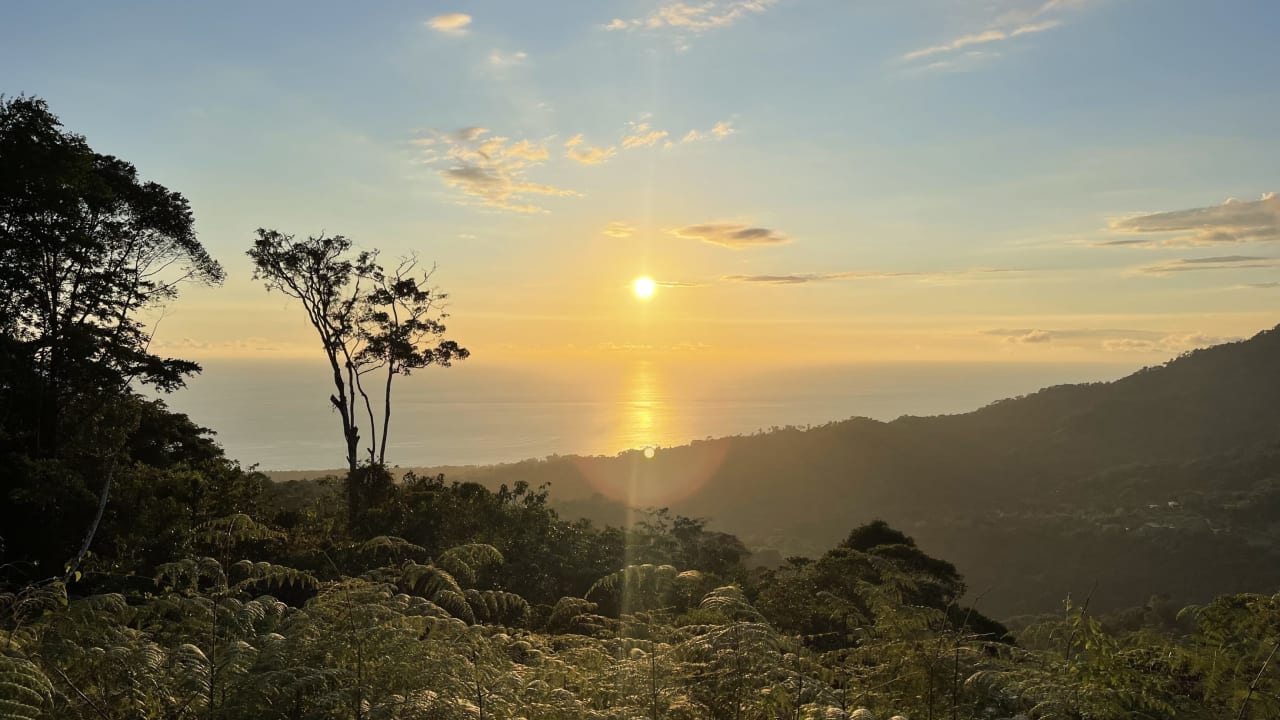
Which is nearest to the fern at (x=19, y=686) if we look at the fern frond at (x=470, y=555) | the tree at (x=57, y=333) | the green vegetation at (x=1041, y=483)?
the fern frond at (x=470, y=555)

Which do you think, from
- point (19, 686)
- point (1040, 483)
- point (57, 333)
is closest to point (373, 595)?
point (19, 686)

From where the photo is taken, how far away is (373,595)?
546 cm

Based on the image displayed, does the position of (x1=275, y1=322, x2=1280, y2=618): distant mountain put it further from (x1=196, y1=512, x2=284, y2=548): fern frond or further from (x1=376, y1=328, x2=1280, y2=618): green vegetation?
(x1=196, y1=512, x2=284, y2=548): fern frond

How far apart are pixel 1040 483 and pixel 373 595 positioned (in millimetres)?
138289

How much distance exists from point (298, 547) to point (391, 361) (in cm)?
1051

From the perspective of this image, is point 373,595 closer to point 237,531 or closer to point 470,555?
point 470,555

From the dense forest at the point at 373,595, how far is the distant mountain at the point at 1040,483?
157 feet

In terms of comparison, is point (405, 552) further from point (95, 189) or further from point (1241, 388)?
point (1241, 388)

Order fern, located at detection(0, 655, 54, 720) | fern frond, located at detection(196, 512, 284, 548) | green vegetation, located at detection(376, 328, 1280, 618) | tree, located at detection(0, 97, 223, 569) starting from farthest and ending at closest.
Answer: green vegetation, located at detection(376, 328, 1280, 618)
tree, located at detection(0, 97, 223, 569)
fern frond, located at detection(196, 512, 284, 548)
fern, located at detection(0, 655, 54, 720)

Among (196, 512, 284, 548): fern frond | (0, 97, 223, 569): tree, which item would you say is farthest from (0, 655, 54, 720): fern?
(0, 97, 223, 569): tree

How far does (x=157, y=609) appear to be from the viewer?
5789 mm

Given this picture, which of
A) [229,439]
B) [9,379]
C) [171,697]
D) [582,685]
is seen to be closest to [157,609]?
[171,697]

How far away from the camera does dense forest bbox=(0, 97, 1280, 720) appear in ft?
14.3

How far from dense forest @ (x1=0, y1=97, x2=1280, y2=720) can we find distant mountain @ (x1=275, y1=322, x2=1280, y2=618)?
47878 mm
